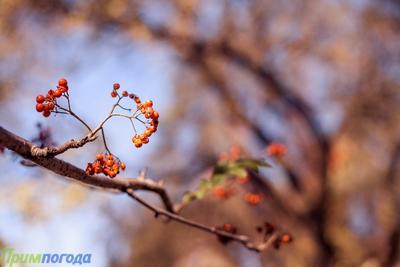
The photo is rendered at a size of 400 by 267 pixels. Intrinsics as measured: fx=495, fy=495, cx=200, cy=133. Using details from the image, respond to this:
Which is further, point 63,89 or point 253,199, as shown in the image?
point 253,199

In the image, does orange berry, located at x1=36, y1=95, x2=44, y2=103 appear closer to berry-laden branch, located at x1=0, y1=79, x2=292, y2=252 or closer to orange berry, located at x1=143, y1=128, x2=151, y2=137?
berry-laden branch, located at x1=0, y1=79, x2=292, y2=252

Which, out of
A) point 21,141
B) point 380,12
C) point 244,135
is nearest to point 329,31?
point 380,12

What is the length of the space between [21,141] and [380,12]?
6302 millimetres

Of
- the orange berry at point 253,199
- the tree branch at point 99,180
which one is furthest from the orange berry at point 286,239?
the orange berry at point 253,199

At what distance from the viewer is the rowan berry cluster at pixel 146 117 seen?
152 centimetres

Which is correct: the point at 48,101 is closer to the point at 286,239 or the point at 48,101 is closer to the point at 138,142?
the point at 138,142

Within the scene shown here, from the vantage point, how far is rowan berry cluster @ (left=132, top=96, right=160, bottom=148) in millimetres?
1523

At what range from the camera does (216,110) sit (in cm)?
916

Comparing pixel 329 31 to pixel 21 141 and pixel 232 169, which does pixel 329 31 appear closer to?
pixel 232 169

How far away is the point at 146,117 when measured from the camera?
1535 mm

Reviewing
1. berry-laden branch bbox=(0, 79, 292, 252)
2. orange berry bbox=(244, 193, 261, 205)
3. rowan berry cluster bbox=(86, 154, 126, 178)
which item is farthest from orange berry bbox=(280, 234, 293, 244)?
rowan berry cluster bbox=(86, 154, 126, 178)

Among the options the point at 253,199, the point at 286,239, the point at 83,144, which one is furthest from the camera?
the point at 253,199

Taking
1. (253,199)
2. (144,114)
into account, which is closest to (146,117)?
(144,114)

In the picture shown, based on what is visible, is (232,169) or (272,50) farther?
(272,50)
